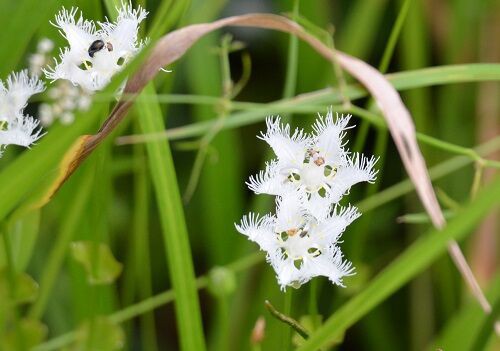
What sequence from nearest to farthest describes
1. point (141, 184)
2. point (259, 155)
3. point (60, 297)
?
1. point (141, 184)
2. point (60, 297)
3. point (259, 155)

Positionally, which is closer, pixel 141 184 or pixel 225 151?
pixel 141 184

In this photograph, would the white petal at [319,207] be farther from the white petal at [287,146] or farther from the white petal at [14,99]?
the white petal at [14,99]

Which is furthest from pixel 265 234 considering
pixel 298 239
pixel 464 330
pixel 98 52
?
pixel 464 330

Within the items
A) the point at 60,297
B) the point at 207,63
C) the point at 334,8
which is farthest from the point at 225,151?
the point at 334,8

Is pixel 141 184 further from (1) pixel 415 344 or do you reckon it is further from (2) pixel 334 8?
(2) pixel 334 8

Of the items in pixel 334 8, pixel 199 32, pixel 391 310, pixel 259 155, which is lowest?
pixel 199 32

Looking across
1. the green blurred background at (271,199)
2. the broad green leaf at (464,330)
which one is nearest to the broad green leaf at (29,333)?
the green blurred background at (271,199)

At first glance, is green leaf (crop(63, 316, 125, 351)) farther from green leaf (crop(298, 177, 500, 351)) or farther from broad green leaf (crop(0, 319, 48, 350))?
green leaf (crop(298, 177, 500, 351))

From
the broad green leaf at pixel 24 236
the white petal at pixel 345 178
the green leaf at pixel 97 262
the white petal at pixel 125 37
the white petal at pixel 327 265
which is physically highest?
the broad green leaf at pixel 24 236
